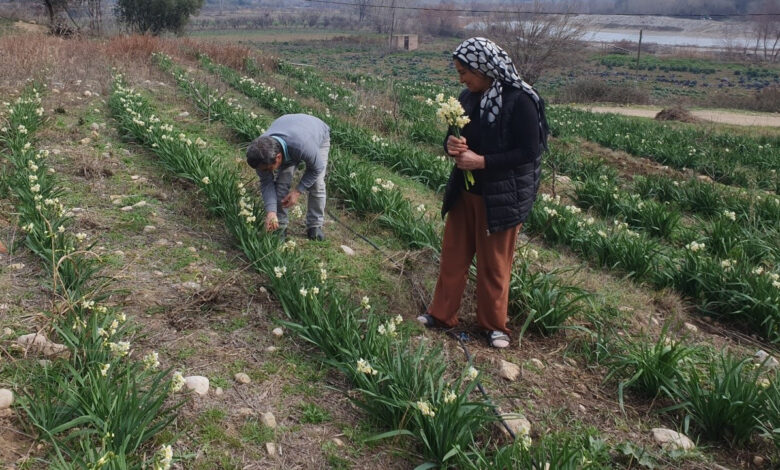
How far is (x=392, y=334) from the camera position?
3088 millimetres

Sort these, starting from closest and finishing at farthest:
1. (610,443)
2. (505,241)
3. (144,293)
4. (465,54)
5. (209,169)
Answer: (610,443) < (465,54) < (505,241) < (144,293) < (209,169)

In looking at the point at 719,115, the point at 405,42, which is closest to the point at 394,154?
A: the point at 719,115

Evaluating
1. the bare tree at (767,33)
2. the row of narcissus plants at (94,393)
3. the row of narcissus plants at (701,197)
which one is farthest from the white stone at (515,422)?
the bare tree at (767,33)

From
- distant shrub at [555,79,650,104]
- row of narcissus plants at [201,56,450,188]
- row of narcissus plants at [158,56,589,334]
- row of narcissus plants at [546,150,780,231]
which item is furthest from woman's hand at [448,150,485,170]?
distant shrub at [555,79,650,104]

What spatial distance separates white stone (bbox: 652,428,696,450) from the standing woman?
98cm

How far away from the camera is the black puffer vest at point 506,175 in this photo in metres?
3.24

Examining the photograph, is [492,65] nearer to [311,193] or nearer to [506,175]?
[506,175]

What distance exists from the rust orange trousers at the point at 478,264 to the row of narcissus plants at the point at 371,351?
342 mm

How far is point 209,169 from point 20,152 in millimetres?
1878

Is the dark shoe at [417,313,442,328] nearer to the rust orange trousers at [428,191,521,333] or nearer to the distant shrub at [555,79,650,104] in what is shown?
the rust orange trousers at [428,191,521,333]

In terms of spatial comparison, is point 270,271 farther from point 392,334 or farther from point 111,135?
point 111,135

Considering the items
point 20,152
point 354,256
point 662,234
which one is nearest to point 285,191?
point 354,256

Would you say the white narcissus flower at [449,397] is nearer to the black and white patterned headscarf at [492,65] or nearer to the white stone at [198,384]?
the white stone at [198,384]

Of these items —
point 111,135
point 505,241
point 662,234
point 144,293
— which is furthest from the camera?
point 111,135
